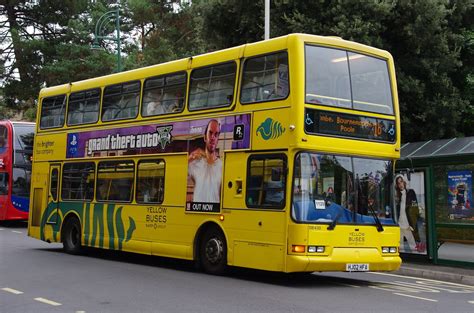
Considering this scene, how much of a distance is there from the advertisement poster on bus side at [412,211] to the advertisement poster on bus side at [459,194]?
2.60 ft

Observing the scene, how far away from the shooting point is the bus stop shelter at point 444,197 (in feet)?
50.8

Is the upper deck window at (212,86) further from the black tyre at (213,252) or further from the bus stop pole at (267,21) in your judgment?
the bus stop pole at (267,21)

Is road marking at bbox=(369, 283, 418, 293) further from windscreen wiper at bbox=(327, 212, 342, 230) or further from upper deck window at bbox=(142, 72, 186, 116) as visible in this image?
upper deck window at bbox=(142, 72, 186, 116)

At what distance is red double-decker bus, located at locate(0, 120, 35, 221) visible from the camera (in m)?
29.3

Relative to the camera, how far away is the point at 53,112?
60.7 feet

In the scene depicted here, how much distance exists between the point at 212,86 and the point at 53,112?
22.8ft

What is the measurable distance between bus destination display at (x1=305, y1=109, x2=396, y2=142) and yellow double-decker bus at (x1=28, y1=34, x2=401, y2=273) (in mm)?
20

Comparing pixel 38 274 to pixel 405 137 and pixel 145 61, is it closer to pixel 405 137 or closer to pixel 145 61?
pixel 405 137

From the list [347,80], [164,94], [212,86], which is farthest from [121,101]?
[347,80]

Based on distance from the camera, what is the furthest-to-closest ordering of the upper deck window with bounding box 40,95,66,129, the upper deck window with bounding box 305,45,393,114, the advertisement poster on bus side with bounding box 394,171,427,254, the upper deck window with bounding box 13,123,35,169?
1. the upper deck window with bounding box 13,123,35,169
2. the upper deck window with bounding box 40,95,66,129
3. the advertisement poster on bus side with bounding box 394,171,427,254
4. the upper deck window with bounding box 305,45,393,114

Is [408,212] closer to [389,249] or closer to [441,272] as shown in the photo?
[441,272]

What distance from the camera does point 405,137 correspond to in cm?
2319

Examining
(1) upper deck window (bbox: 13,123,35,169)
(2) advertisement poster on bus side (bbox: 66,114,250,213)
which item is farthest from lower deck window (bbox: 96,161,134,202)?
(1) upper deck window (bbox: 13,123,35,169)

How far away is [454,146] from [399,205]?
2149 millimetres
